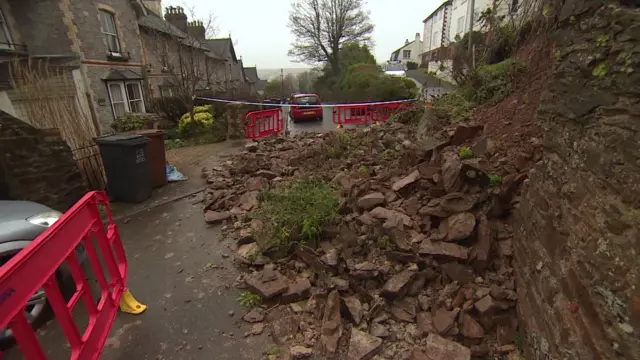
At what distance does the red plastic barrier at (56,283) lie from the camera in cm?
146

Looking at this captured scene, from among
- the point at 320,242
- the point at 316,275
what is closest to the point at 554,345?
the point at 316,275

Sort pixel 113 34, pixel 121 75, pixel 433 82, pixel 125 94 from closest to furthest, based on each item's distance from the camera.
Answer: pixel 121 75 < pixel 113 34 < pixel 125 94 < pixel 433 82

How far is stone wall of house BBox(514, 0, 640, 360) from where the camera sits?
1.43 metres

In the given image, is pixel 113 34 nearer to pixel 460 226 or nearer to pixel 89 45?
pixel 89 45

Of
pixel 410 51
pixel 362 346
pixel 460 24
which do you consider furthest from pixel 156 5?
pixel 410 51

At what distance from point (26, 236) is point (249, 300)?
2105 mm

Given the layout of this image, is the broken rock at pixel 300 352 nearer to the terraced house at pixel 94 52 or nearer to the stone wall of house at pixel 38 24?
the terraced house at pixel 94 52

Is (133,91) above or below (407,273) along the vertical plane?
above

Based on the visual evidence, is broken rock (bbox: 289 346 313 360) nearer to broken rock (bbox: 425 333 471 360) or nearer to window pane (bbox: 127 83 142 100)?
broken rock (bbox: 425 333 471 360)

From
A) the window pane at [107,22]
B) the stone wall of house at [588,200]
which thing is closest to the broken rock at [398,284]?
the stone wall of house at [588,200]

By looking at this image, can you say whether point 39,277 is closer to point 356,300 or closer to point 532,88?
point 356,300

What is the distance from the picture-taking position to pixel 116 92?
1327cm

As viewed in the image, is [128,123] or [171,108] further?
[171,108]

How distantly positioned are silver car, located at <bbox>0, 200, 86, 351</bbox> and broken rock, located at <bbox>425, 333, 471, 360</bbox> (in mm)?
3292
